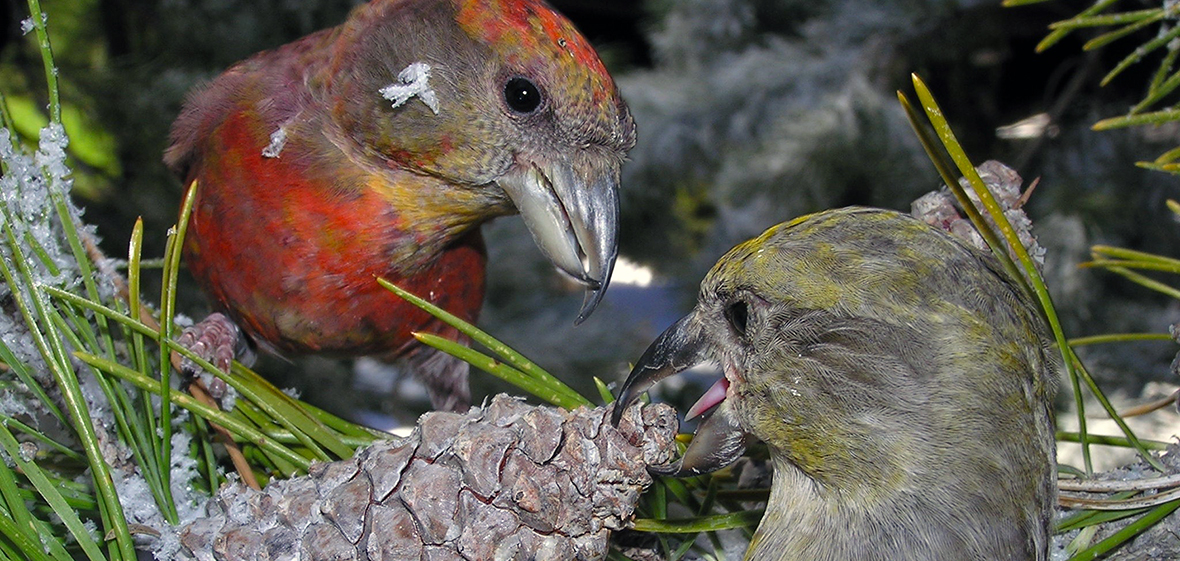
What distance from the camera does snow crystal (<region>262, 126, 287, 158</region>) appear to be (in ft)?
3.79

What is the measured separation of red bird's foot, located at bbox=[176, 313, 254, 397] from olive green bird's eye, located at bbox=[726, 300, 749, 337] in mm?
567

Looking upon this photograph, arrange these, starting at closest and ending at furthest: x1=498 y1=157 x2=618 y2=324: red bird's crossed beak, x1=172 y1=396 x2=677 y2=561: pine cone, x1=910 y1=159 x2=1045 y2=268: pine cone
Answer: x1=172 y1=396 x2=677 y2=561: pine cone < x1=910 y1=159 x2=1045 y2=268: pine cone < x1=498 y1=157 x2=618 y2=324: red bird's crossed beak


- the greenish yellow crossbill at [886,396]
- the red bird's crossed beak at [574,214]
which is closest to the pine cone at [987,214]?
the greenish yellow crossbill at [886,396]

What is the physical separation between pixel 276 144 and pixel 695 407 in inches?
25.0

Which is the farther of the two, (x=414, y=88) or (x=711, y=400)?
(x=414, y=88)

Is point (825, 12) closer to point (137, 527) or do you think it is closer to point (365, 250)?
point (365, 250)

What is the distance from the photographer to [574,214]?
108 centimetres

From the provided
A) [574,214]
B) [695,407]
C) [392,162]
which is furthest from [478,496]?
[392,162]

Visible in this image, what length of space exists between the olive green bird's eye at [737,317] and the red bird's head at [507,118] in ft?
0.88

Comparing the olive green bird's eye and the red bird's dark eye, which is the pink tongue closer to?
the olive green bird's eye

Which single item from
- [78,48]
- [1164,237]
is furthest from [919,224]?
[78,48]

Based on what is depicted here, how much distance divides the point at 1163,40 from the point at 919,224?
0.41 meters

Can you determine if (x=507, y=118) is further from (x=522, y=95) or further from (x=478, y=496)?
(x=478, y=496)

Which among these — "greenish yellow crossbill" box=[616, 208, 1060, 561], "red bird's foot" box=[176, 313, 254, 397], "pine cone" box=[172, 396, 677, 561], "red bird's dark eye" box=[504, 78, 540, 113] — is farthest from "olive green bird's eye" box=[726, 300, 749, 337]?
"red bird's foot" box=[176, 313, 254, 397]
